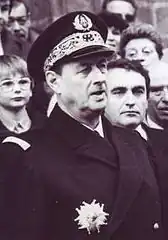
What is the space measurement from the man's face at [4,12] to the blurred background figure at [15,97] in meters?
0.16

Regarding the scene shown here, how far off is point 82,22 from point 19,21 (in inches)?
11.4

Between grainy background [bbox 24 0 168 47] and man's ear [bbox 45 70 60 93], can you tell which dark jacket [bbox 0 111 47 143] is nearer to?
man's ear [bbox 45 70 60 93]

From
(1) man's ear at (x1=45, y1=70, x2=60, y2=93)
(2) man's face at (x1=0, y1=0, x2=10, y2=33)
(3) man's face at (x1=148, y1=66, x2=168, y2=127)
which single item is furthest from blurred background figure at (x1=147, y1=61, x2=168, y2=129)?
(2) man's face at (x1=0, y1=0, x2=10, y2=33)

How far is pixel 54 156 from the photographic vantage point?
2617 millimetres

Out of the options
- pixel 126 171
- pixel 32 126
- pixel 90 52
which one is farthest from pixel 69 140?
pixel 90 52

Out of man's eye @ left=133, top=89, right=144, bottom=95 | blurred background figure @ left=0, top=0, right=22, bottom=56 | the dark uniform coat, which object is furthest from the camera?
man's eye @ left=133, top=89, right=144, bottom=95

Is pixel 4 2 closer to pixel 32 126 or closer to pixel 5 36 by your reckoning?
pixel 5 36

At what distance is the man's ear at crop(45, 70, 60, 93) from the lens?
8.59ft

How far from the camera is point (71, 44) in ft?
8.62

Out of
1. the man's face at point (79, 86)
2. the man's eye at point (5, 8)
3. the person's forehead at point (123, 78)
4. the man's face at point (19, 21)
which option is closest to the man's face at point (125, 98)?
the person's forehead at point (123, 78)

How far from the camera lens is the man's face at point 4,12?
267 cm

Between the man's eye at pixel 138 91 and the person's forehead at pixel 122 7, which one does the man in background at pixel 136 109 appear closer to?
the man's eye at pixel 138 91

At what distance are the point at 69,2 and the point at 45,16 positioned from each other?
0.13 metres

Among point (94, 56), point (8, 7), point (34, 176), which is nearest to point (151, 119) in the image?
point (94, 56)
